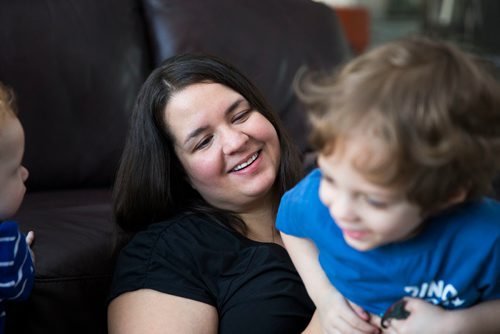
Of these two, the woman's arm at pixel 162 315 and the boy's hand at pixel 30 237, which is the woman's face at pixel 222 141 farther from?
the boy's hand at pixel 30 237

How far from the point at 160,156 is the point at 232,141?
18 centimetres

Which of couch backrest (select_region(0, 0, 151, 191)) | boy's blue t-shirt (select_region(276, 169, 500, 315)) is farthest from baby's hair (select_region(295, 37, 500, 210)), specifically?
couch backrest (select_region(0, 0, 151, 191))

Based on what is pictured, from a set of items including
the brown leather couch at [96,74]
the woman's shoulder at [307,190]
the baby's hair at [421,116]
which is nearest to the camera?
the baby's hair at [421,116]

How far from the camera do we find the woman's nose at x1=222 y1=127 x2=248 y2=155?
4.98 feet

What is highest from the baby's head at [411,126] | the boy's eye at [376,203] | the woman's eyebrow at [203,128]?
the baby's head at [411,126]

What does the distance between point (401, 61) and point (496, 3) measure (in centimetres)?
517

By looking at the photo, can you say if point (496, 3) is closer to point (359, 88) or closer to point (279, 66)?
point (279, 66)

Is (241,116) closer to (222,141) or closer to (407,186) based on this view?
(222,141)

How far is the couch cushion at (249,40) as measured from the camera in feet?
8.00

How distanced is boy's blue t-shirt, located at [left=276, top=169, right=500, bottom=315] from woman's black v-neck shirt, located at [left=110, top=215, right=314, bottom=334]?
25 centimetres

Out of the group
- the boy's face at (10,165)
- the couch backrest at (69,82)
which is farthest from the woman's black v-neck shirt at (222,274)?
the couch backrest at (69,82)

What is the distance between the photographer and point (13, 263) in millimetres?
1273

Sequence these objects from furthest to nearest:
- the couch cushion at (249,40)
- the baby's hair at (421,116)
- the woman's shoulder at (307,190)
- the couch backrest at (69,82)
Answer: the couch cushion at (249,40)
the couch backrest at (69,82)
the woman's shoulder at (307,190)
the baby's hair at (421,116)

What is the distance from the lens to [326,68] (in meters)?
2.54
